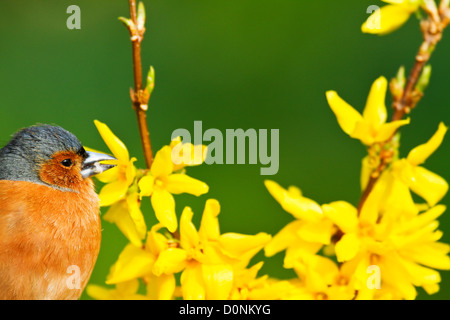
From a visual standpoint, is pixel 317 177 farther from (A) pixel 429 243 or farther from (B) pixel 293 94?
(A) pixel 429 243

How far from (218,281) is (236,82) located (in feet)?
5.16

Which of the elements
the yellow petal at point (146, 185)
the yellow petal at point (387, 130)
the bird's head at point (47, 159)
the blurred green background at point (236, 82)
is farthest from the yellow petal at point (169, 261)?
the blurred green background at point (236, 82)

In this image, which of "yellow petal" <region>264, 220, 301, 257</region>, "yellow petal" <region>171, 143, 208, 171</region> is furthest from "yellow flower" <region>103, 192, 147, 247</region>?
"yellow petal" <region>264, 220, 301, 257</region>

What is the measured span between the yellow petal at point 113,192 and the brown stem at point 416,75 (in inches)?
20.1

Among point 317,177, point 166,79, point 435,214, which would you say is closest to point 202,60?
point 166,79

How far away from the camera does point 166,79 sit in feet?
9.62

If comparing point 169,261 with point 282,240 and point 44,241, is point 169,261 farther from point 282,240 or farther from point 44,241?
point 44,241

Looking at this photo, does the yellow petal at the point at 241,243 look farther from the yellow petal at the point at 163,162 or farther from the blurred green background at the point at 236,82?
the blurred green background at the point at 236,82

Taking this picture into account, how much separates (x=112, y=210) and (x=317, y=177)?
135 centimetres

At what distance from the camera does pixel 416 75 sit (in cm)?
144

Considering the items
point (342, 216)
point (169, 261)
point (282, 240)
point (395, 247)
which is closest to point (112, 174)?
point (169, 261)

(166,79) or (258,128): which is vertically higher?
(166,79)

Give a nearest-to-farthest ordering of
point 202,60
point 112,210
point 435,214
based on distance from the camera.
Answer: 1. point 435,214
2. point 112,210
3. point 202,60

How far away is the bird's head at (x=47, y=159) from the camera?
5.77 ft
